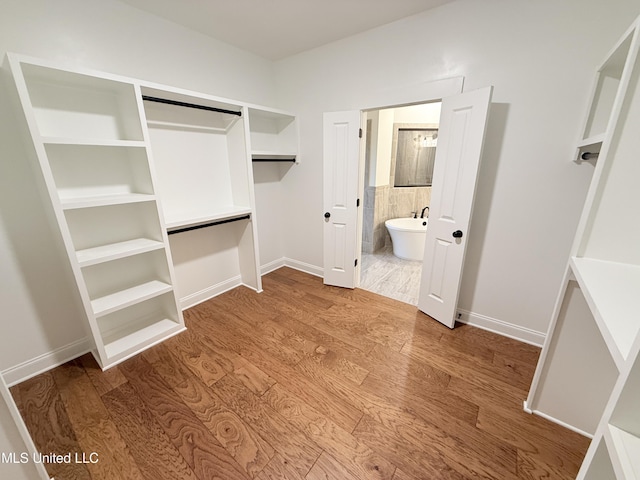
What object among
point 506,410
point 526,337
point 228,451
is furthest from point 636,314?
point 228,451

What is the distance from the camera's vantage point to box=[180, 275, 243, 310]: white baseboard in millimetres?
2577

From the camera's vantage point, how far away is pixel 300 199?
324 cm

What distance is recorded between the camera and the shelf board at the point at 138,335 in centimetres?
192

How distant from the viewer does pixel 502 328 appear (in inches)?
85.0

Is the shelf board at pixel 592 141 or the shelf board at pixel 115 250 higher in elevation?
the shelf board at pixel 592 141

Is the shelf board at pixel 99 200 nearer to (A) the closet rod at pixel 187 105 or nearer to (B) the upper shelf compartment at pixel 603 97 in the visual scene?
(A) the closet rod at pixel 187 105

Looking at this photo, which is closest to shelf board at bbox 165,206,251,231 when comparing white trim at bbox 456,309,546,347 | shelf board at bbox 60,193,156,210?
shelf board at bbox 60,193,156,210

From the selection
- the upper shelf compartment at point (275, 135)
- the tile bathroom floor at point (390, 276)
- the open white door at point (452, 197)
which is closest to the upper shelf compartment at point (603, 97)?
the open white door at point (452, 197)

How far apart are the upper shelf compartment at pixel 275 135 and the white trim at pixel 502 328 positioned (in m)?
2.52

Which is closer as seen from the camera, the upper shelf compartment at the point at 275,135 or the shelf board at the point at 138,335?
the shelf board at the point at 138,335

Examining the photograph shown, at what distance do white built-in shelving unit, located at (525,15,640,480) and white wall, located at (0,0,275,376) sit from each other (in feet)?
8.76

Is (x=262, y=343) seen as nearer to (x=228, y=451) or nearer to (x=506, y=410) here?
(x=228, y=451)

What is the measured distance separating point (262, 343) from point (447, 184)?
205 centimetres

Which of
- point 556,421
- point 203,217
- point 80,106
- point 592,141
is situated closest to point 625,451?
point 556,421
